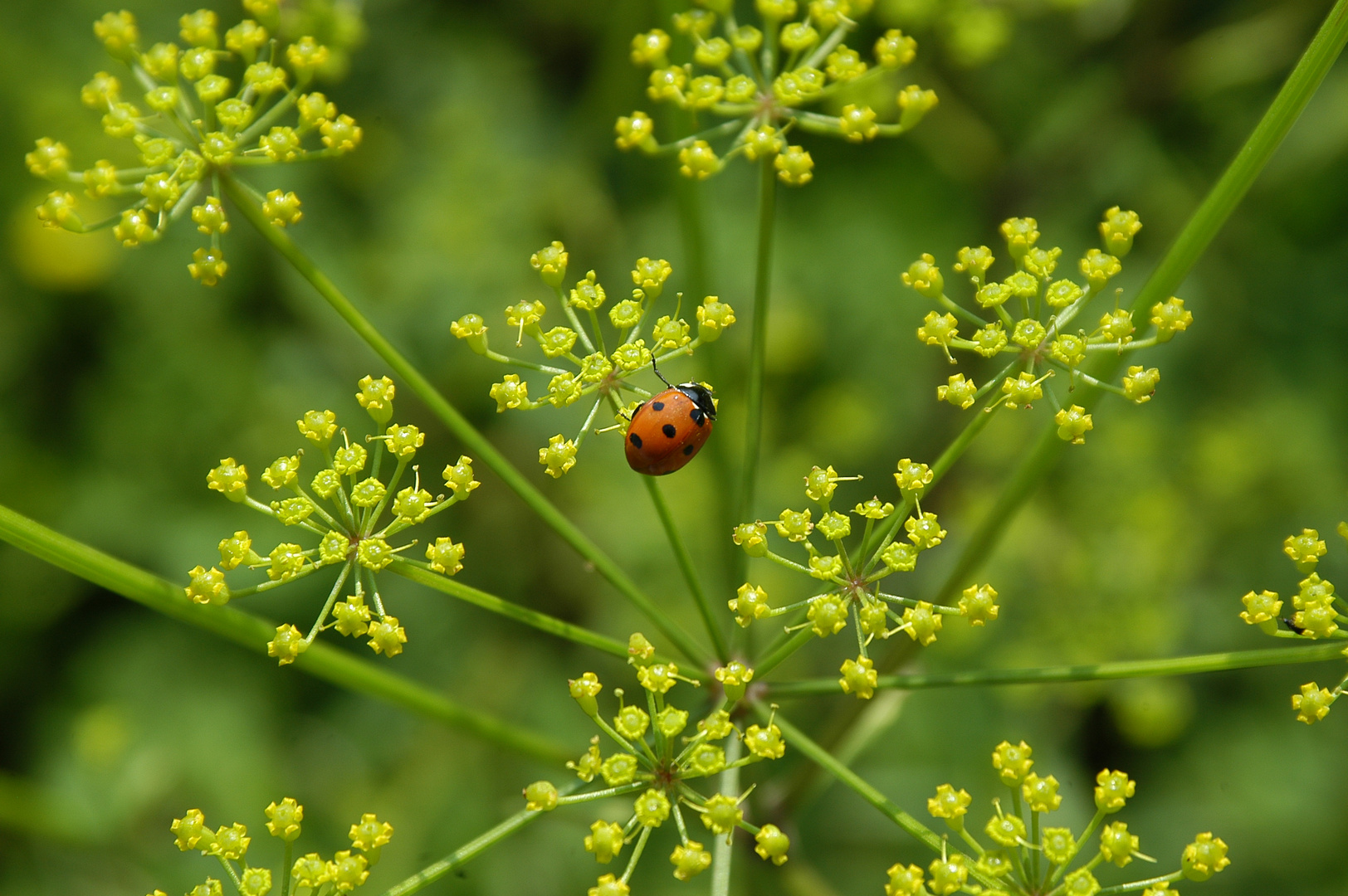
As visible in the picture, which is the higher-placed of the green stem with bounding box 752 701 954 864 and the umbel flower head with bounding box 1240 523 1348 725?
the umbel flower head with bounding box 1240 523 1348 725

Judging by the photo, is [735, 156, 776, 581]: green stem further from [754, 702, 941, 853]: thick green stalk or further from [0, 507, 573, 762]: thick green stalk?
[0, 507, 573, 762]: thick green stalk

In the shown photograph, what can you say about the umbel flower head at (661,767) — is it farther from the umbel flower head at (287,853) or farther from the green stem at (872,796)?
the umbel flower head at (287,853)

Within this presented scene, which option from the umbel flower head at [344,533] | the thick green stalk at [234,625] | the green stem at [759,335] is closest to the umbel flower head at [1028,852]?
the green stem at [759,335]

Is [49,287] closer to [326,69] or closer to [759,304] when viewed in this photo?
[326,69]

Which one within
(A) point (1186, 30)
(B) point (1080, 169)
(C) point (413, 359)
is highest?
(A) point (1186, 30)

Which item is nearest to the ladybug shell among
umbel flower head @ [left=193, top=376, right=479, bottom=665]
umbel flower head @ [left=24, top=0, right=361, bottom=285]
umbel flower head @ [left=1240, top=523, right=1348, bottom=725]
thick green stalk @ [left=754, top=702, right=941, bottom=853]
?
umbel flower head @ [left=193, top=376, right=479, bottom=665]

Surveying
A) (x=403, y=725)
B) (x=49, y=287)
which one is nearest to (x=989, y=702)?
(x=403, y=725)
